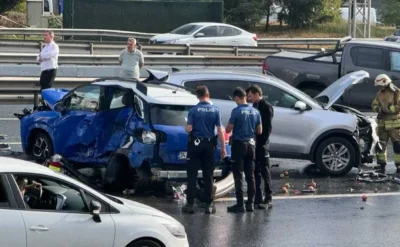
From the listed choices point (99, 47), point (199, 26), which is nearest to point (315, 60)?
point (99, 47)

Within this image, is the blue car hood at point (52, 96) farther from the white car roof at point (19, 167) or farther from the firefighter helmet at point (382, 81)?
the white car roof at point (19, 167)

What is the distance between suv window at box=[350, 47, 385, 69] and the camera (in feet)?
64.6

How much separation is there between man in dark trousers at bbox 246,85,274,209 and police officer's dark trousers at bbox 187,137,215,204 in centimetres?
83

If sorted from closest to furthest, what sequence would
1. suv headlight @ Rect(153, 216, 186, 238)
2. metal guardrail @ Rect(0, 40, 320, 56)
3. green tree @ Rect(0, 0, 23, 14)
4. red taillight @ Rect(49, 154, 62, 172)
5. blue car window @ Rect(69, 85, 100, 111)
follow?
suv headlight @ Rect(153, 216, 186, 238)
red taillight @ Rect(49, 154, 62, 172)
blue car window @ Rect(69, 85, 100, 111)
metal guardrail @ Rect(0, 40, 320, 56)
green tree @ Rect(0, 0, 23, 14)

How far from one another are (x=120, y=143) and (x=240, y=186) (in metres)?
1.94

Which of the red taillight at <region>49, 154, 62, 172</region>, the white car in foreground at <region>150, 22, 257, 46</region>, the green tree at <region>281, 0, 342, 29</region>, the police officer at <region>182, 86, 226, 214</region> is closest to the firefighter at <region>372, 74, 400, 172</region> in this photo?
the police officer at <region>182, 86, 226, 214</region>

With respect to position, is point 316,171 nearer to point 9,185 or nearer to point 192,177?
point 192,177

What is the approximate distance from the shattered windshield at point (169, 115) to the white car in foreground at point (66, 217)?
152 inches

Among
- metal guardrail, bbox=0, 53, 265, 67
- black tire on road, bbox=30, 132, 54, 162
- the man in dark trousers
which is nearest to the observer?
the man in dark trousers

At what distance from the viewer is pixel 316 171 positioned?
49.7ft

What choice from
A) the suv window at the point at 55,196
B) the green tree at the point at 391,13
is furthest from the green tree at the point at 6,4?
the suv window at the point at 55,196

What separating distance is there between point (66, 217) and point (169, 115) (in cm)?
464

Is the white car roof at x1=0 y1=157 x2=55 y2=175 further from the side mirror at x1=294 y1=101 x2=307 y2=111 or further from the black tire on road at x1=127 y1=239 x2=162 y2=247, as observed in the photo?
the side mirror at x1=294 y1=101 x2=307 y2=111

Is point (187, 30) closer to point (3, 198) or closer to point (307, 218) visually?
point (307, 218)
